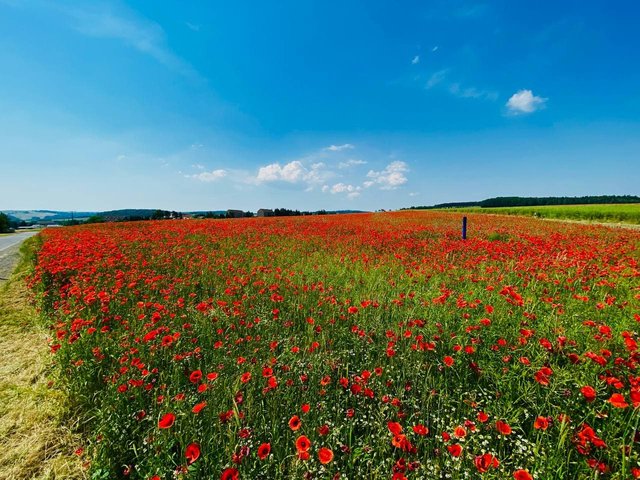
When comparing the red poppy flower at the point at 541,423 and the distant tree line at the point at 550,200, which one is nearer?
the red poppy flower at the point at 541,423

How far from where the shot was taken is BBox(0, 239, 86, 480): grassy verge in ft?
6.82

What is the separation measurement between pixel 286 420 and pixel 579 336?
11.3ft

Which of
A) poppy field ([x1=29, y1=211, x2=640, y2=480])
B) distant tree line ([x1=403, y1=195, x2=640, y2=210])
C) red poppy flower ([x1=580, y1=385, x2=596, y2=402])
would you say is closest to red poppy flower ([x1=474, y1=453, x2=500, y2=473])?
poppy field ([x1=29, y1=211, x2=640, y2=480])

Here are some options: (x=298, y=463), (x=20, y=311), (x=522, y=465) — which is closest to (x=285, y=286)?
(x=298, y=463)

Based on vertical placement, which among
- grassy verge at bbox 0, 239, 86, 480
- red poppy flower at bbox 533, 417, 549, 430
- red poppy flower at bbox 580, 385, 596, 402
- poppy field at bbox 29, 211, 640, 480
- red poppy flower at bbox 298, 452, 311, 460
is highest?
red poppy flower at bbox 580, 385, 596, 402

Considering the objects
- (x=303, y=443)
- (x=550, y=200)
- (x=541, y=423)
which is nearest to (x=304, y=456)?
(x=303, y=443)

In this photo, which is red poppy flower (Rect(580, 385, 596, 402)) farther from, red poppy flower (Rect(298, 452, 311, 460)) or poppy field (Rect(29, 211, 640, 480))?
red poppy flower (Rect(298, 452, 311, 460))

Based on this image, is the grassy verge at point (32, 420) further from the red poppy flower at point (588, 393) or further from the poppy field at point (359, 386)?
the red poppy flower at point (588, 393)

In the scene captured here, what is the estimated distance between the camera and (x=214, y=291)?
5043 mm

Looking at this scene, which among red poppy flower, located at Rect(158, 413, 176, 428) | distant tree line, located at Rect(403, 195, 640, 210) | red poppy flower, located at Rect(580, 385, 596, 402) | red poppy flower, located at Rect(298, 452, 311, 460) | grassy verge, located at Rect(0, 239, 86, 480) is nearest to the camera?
red poppy flower, located at Rect(298, 452, 311, 460)

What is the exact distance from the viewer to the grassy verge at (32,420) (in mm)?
2080

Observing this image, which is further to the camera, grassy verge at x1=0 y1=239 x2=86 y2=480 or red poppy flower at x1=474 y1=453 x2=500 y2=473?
grassy verge at x1=0 y1=239 x2=86 y2=480

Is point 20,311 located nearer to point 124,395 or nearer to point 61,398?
point 61,398

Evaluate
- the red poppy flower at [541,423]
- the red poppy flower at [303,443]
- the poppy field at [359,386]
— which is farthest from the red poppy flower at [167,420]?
Answer: the red poppy flower at [541,423]
